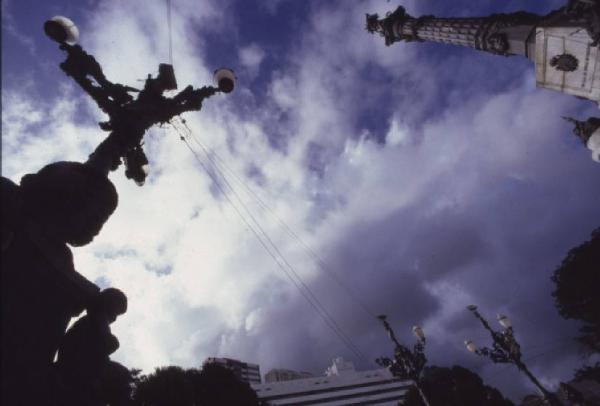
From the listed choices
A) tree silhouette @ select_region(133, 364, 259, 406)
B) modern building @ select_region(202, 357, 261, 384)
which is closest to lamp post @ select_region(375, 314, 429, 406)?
tree silhouette @ select_region(133, 364, 259, 406)

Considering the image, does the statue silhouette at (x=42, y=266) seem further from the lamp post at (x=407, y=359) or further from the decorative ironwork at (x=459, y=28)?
the decorative ironwork at (x=459, y=28)

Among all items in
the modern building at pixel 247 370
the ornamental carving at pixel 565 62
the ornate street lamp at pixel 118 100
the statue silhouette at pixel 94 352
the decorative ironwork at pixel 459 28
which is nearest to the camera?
the statue silhouette at pixel 94 352

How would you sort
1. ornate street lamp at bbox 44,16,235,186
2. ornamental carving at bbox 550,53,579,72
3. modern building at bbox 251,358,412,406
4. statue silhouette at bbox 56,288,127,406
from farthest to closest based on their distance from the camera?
modern building at bbox 251,358,412,406 < ornamental carving at bbox 550,53,579,72 < ornate street lamp at bbox 44,16,235,186 < statue silhouette at bbox 56,288,127,406

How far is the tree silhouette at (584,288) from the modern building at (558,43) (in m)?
15.9

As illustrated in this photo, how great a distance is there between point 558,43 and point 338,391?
253ft

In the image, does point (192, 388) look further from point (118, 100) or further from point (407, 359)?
point (118, 100)

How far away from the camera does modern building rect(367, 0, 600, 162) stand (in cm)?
1127

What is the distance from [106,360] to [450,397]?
3236cm

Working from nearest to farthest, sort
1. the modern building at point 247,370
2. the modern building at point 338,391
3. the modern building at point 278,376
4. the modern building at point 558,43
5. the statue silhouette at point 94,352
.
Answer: the statue silhouette at point 94,352, the modern building at point 558,43, the modern building at point 338,391, the modern building at point 278,376, the modern building at point 247,370

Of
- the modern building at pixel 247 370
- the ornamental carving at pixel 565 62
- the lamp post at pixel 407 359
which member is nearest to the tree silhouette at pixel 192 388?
the lamp post at pixel 407 359

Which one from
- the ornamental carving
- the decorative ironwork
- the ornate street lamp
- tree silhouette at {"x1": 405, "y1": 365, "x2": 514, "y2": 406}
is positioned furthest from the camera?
tree silhouette at {"x1": 405, "y1": 365, "x2": 514, "y2": 406}

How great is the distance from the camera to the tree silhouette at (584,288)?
24141 millimetres

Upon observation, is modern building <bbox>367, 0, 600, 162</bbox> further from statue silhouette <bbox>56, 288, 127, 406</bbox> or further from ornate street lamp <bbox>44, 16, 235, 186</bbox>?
statue silhouette <bbox>56, 288, 127, 406</bbox>

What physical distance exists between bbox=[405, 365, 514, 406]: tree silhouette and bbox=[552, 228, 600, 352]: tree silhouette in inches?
329
